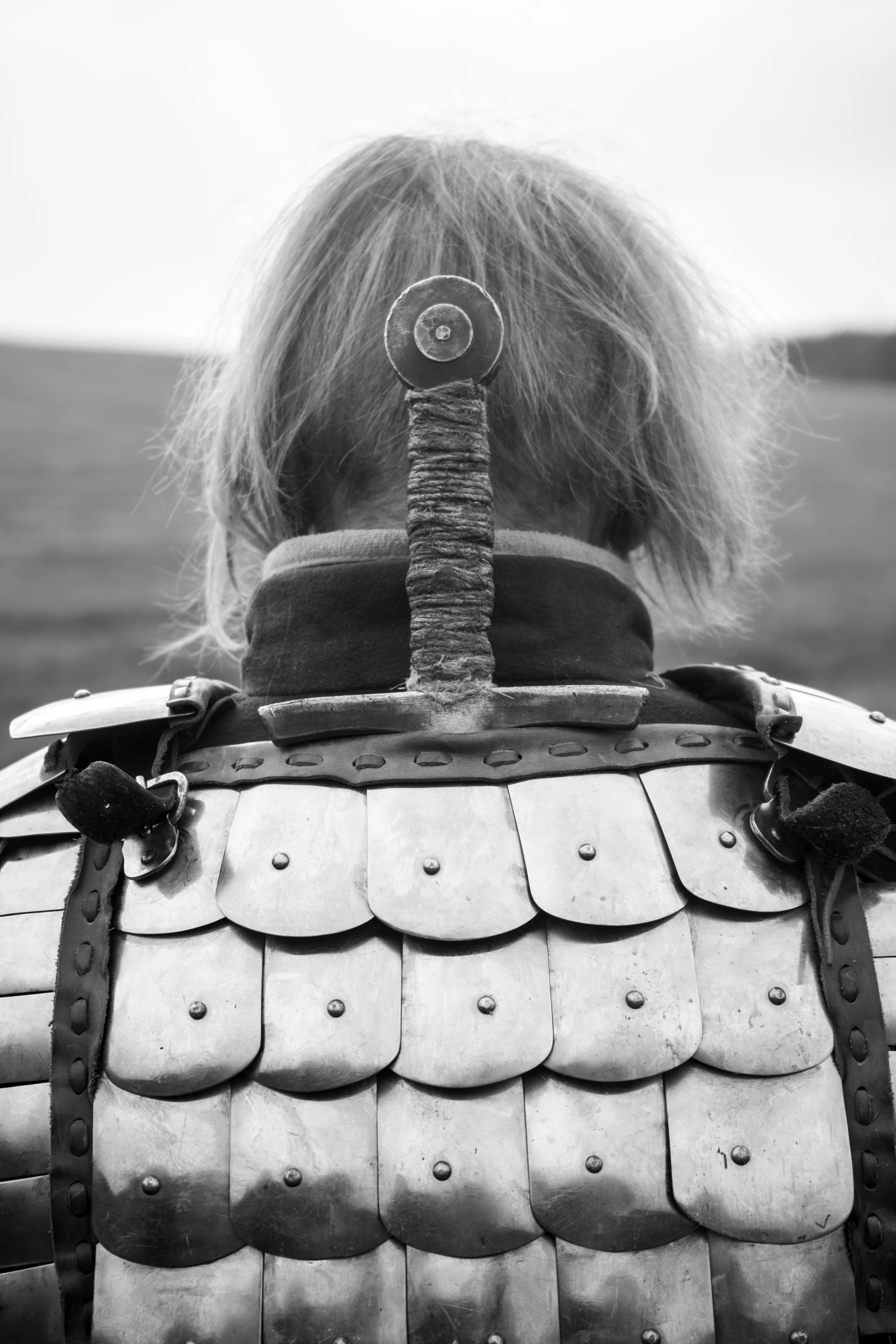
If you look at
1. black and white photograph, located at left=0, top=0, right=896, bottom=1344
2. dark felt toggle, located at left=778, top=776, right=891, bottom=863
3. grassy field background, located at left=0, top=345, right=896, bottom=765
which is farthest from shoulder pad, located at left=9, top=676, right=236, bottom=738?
grassy field background, located at left=0, top=345, right=896, bottom=765

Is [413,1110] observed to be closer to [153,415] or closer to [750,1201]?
[750,1201]

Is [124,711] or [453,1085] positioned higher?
[124,711]

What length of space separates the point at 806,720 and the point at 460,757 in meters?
0.27

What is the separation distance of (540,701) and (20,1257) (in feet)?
1.72

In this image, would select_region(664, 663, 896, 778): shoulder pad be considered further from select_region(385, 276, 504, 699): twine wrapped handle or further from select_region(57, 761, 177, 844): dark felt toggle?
select_region(57, 761, 177, 844): dark felt toggle

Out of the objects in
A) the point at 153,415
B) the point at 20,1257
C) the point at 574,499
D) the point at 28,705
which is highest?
the point at 574,499

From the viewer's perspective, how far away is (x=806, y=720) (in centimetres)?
85

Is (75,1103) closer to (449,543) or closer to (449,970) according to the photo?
(449,970)

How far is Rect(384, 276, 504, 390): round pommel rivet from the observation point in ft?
2.63

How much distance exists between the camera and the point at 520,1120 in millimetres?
713

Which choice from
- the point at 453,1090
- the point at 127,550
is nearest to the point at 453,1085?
the point at 453,1090

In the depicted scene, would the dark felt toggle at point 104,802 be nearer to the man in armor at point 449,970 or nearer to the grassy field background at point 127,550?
the man in armor at point 449,970

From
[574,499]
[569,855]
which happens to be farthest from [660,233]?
[569,855]

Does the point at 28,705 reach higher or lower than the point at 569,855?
lower
